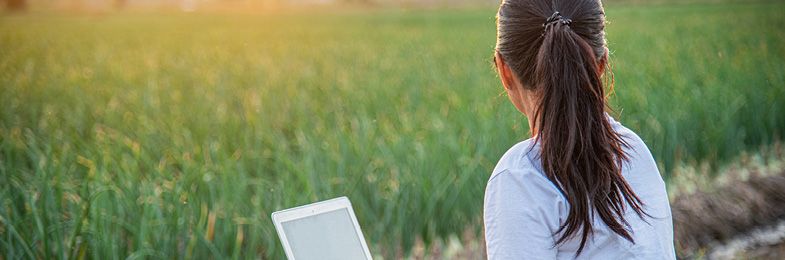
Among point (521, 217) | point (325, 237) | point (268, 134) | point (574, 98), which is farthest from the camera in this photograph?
point (268, 134)

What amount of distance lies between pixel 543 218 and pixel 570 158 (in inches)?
4.0

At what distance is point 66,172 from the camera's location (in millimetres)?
2521

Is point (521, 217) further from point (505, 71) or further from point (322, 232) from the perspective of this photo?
point (322, 232)

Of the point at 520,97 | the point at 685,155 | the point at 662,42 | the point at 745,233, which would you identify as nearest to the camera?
the point at 520,97

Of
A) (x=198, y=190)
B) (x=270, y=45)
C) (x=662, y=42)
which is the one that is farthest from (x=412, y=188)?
(x=270, y=45)

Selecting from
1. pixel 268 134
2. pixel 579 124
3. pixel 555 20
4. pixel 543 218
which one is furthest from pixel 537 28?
pixel 268 134

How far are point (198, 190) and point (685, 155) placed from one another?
2338 mm

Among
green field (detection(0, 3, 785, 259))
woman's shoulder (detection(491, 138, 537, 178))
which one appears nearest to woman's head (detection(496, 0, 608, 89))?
woman's shoulder (detection(491, 138, 537, 178))

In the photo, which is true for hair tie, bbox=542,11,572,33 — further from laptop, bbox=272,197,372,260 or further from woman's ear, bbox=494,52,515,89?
laptop, bbox=272,197,372,260

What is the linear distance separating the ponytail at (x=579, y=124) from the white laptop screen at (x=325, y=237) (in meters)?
0.40

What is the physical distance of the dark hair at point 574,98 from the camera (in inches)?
32.5

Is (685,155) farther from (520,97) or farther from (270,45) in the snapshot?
(270,45)

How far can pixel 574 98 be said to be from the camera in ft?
2.75

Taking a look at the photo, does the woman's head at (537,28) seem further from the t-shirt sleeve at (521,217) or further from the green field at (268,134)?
the green field at (268,134)
